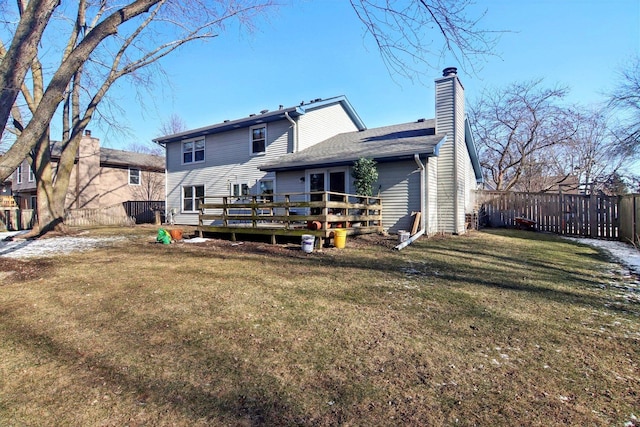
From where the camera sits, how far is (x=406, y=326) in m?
3.53

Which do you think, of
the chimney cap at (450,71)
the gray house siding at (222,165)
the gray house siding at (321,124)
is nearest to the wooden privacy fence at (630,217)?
the chimney cap at (450,71)

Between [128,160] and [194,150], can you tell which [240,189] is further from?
[128,160]

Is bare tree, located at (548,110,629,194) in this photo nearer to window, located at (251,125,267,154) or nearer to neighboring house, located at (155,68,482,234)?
neighboring house, located at (155,68,482,234)

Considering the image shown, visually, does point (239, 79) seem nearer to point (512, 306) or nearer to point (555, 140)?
point (512, 306)

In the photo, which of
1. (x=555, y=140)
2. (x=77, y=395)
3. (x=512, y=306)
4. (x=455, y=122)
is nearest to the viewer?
(x=77, y=395)

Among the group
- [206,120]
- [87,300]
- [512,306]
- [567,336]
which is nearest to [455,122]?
[512,306]

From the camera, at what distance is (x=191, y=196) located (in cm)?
1792

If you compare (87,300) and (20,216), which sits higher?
(20,216)

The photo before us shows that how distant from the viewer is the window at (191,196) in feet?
57.8

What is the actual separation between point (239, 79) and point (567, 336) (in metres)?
12.2

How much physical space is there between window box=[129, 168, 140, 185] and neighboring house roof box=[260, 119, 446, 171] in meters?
16.7

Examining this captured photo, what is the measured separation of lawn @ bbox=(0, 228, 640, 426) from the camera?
2.15 metres

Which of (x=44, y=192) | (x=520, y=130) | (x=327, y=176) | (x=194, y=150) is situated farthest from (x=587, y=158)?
(x=44, y=192)

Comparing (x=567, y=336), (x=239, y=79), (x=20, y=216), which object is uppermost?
(x=239, y=79)
